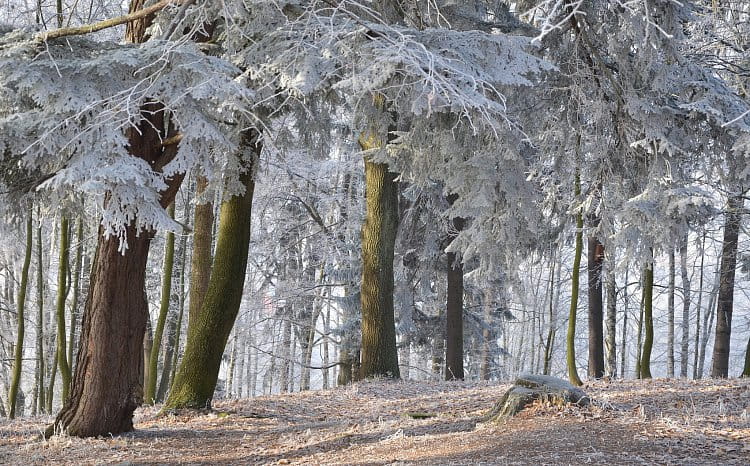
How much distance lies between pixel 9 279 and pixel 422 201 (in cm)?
1299

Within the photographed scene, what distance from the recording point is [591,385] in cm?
949

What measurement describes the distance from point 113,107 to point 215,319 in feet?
12.6

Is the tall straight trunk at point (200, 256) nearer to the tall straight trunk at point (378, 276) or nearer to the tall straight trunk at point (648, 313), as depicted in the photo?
the tall straight trunk at point (378, 276)

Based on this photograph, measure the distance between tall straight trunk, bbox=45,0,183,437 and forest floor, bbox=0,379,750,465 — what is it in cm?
30

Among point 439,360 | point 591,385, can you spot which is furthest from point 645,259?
point 439,360

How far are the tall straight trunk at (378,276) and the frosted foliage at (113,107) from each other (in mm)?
5969

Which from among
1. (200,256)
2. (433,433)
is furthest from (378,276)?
(433,433)

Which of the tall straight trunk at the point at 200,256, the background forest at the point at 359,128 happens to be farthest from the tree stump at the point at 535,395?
the tall straight trunk at the point at 200,256

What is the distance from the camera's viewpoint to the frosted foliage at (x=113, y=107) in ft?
15.8

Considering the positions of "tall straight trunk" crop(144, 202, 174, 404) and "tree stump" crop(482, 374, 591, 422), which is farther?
"tall straight trunk" crop(144, 202, 174, 404)

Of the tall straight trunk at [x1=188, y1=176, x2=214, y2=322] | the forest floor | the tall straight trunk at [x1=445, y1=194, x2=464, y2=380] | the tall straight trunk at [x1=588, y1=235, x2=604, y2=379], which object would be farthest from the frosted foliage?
the tall straight trunk at [x1=588, y1=235, x2=604, y2=379]

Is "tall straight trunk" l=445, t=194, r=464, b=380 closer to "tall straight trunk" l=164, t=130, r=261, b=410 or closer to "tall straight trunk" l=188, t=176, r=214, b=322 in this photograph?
"tall straight trunk" l=188, t=176, r=214, b=322

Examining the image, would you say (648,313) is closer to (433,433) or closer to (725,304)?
(725,304)

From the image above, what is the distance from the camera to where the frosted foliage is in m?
4.81
